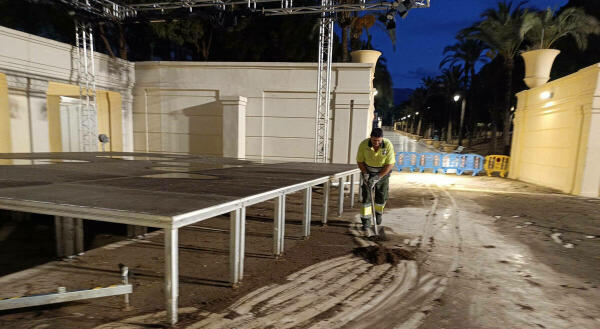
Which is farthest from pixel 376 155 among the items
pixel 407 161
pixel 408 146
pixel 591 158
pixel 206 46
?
pixel 408 146

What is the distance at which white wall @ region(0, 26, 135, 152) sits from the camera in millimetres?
9344

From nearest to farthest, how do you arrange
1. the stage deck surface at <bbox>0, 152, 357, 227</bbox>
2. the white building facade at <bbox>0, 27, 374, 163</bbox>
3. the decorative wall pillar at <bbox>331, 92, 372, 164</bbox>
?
the stage deck surface at <bbox>0, 152, 357, 227</bbox>
the white building facade at <bbox>0, 27, 374, 163</bbox>
the decorative wall pillar at <bbox>331, 92, 372, 164</bbox>

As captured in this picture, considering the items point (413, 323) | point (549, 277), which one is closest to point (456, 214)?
point (549, 277)

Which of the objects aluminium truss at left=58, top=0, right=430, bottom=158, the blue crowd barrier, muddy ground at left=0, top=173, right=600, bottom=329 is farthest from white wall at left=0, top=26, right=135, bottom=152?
the blue crowd barrier

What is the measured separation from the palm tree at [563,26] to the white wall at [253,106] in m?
10.6

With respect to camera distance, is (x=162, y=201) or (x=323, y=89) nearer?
(x=162, y=201)

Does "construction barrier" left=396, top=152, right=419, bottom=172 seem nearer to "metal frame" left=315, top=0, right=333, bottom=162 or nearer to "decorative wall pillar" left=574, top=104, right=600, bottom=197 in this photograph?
"metal frame" left=315, top=0, right=333, bottom=162

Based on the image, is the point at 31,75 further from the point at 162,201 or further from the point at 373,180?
the point at 373,180

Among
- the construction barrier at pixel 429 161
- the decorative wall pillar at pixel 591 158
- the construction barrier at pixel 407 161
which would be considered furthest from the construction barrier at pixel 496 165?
the decorative wall pillar at pixel 591 158

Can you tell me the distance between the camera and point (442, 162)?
53.1 feet

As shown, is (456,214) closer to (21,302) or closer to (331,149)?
(331,149)

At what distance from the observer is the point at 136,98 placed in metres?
13.4

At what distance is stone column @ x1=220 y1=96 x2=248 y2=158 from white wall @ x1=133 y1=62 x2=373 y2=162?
280mm

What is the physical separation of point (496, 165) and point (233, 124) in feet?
44.4
